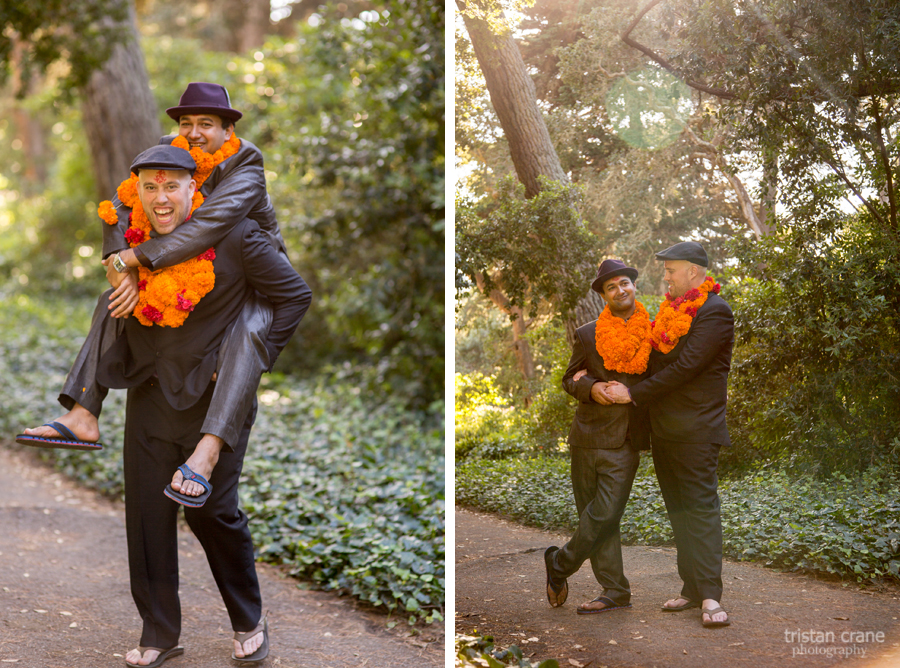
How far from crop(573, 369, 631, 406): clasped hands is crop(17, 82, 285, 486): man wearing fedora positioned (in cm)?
126

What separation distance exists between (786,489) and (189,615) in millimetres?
2853

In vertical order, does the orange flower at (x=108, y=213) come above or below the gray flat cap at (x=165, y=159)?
below

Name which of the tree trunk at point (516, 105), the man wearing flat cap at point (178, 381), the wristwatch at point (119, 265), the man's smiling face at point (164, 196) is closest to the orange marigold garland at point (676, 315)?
the tree trunk at point (516, 105)

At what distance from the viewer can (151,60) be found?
13938 mm

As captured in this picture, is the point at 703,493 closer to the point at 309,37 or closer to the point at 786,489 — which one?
the point at 786,489

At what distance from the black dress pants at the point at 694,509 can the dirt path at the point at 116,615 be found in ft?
4.58

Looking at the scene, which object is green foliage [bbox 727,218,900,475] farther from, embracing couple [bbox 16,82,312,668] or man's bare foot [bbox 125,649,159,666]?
man's bare foot [bbox 125,649,159,666]

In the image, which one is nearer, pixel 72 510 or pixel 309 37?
pixel 72 510

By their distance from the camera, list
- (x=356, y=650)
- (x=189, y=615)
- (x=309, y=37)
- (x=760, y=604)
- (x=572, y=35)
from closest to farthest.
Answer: (x=760, y=604) < (x=572, y=35) < (x=356, y=650) < (x=189, y=615) < (x=309, y=37)

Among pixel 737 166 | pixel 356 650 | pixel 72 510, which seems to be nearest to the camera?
pixel 737 166

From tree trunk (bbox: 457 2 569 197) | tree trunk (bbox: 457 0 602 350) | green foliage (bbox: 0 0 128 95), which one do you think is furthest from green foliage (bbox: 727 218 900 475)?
green foliage (bbox: 0 0 128 95)

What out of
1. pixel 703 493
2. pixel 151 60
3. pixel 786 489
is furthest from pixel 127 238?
pixel 151 60

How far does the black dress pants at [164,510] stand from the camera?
286cm

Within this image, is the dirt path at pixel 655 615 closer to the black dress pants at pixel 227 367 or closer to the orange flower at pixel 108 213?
the black dress pants at pixel 227 367
